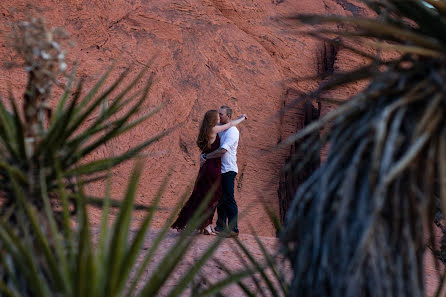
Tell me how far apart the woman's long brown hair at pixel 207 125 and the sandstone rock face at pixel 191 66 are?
2.32 metres

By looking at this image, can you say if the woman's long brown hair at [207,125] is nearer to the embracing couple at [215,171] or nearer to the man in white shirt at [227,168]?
the embracing couple at [215,171]

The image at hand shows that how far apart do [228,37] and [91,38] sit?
2877mm

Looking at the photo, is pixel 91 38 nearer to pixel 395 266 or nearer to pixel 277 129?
pixel 277 129

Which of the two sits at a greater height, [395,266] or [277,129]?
[277,129]

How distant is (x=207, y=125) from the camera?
208 inches

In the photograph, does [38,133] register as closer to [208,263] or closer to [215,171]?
[208,263]

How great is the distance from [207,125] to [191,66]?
4072 millimetres

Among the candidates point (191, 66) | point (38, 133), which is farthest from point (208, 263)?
point (191, 66)

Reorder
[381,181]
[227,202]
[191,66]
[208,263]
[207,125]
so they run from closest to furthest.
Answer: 1. [381,181]
2. [208,263]
3. [207,125]
4. [227,202]
5. [191,66]

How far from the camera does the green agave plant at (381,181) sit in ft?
4.85

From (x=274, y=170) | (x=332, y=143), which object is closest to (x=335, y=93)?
(x=274, y=170)

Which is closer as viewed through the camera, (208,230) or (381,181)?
(381,181)

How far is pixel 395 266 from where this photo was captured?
1527mm

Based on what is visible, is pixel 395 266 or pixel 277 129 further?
pixel 277 129
